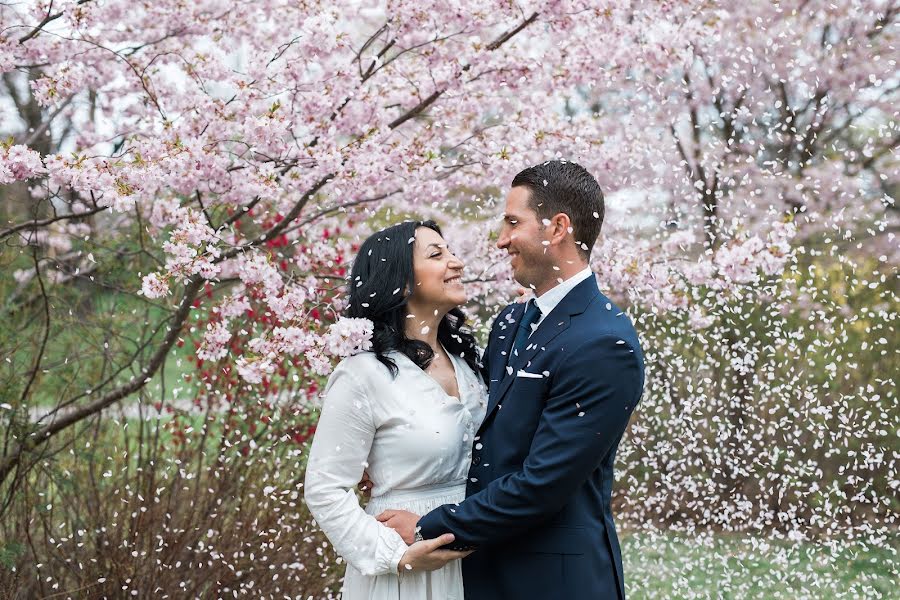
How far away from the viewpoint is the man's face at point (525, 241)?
90.5 inches

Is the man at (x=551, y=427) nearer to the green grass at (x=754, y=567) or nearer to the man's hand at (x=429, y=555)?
the man's hand at (x=429, y=555)

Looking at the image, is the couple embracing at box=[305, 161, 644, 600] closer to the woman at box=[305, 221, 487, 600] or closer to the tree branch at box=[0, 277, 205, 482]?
the woman at box=[305, 221, 487, 600]

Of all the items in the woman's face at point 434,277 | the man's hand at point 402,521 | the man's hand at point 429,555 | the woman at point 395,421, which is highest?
the woman's face at point 434,277

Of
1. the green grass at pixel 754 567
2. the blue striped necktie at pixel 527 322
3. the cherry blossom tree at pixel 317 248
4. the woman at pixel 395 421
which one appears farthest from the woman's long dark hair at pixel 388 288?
the green grass at pixel 754 567

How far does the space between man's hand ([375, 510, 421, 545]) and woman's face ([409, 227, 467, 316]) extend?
0.57m

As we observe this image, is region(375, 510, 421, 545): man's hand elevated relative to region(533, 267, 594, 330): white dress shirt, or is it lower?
lower

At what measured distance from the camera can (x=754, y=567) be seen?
540 centimetres

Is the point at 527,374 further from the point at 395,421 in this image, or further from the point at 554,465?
the point at 395,421

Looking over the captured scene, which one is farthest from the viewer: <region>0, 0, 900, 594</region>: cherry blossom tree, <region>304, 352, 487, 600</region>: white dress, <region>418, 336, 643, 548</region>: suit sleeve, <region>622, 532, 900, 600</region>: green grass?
<region>622, 532, 900, 600</region>: green grass

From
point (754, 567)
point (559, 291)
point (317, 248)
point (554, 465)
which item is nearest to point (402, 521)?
point (554, 465)

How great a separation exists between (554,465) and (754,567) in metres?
3.96

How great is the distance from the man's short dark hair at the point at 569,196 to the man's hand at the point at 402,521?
2.64 ft

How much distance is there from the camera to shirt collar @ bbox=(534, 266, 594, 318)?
2295mm

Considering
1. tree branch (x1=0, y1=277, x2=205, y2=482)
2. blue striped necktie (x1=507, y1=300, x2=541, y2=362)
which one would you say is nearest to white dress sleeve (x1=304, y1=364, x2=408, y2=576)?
blue striped necktie (x1=507, y1=300, x2=541, y2=362)
